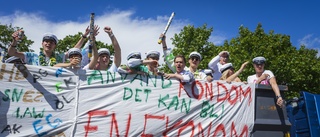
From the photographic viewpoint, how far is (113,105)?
4.00 m

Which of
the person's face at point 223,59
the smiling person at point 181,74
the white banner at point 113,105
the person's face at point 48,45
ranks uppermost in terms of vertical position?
the person's face at point 48,45

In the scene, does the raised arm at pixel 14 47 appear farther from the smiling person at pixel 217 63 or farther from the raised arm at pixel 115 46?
the smiling person at pixel 217 63

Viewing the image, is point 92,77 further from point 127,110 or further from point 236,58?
point 236,58

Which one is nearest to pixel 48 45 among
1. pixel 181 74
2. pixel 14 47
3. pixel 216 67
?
pixel 14 47

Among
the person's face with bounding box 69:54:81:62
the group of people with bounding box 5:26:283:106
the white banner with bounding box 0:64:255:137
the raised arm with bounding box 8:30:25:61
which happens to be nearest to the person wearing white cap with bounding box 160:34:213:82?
the group of people with bounding box 5:26:283:106

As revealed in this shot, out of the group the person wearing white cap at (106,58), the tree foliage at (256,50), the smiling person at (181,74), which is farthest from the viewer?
the tree foliage at (256,50)

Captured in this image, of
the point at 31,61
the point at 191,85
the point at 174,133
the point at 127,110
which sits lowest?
the point at 174,133

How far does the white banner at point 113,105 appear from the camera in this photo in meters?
3.68

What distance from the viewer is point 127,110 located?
4027 millimetres

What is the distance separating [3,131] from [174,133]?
1.90 m

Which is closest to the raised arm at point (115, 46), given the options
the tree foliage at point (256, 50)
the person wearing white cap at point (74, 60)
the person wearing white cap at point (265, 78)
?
the person wearing white cap at point (74, 60)

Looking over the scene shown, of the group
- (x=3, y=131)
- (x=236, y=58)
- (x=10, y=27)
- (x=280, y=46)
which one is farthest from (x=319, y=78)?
(x=3, y=131)

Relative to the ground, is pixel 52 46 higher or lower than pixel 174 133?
higher

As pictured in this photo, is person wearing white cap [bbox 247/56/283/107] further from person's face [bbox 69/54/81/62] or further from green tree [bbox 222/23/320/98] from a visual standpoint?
green tree [bbox 222/23/320/98]
